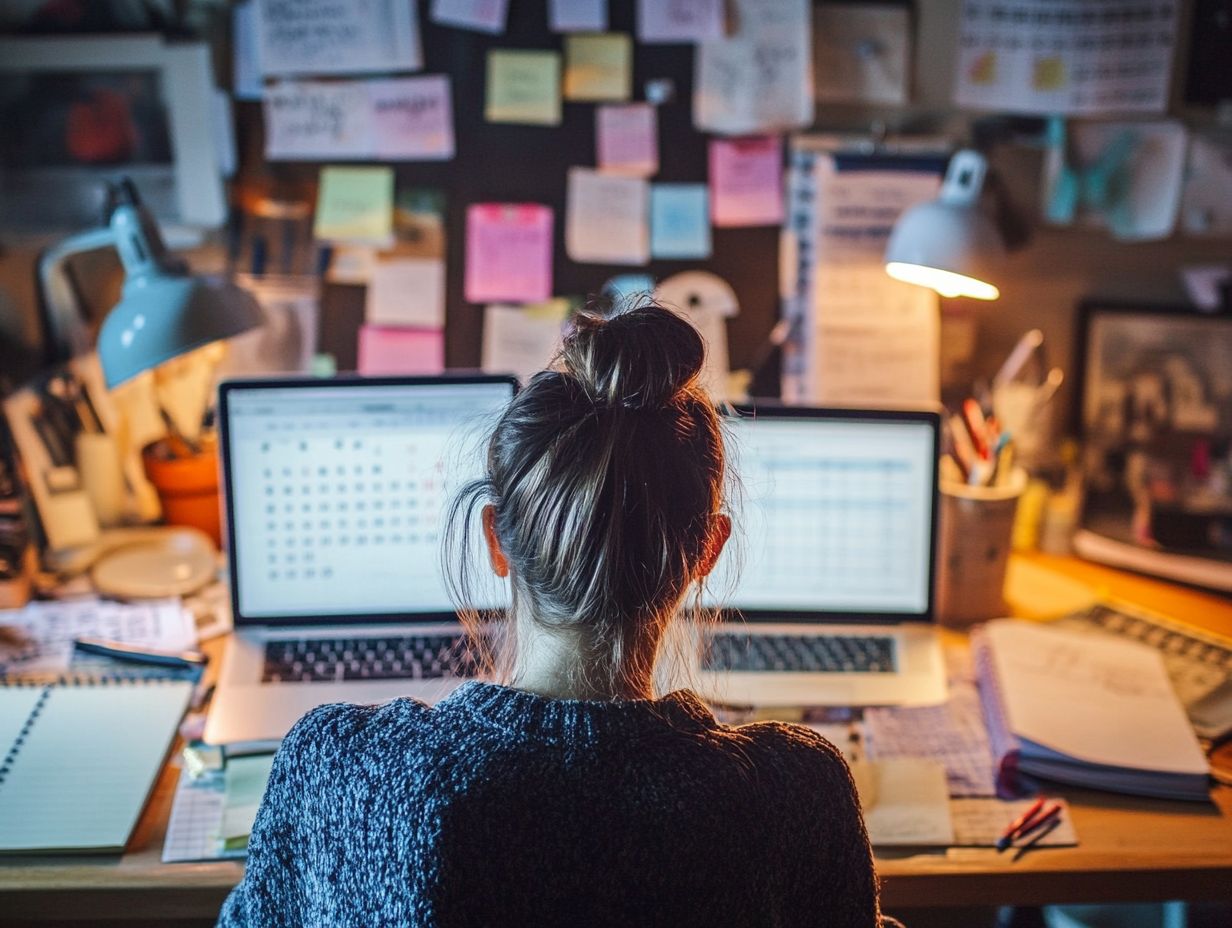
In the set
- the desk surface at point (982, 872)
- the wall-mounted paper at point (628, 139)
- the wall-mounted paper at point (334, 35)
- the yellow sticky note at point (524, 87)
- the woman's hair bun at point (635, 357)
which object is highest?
the wall-mounted paper at point (334, 35)

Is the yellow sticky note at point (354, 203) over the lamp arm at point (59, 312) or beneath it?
over

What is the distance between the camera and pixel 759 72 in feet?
4.98

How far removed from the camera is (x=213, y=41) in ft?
4.91

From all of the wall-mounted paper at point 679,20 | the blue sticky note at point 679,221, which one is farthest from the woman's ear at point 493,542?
the wall-mounted paper at point 679,20

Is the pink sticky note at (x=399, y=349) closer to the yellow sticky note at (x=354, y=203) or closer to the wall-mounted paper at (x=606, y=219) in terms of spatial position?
the yellow sticky note at (x=354, y=203)

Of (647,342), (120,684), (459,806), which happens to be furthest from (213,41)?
(459,806)

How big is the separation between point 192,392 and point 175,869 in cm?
80

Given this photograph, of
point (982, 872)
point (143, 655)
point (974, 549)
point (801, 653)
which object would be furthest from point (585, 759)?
point (974, 549)

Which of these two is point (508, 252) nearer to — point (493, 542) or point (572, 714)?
point (493, 542)

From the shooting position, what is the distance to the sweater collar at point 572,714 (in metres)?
0.74

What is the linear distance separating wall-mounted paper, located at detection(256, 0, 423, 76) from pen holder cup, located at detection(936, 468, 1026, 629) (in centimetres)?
94

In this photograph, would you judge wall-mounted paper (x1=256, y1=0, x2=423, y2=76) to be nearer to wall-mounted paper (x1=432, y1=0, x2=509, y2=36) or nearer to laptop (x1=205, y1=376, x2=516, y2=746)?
wall-mounted paper (x1=432, y1=0, x2=509, y2=36)

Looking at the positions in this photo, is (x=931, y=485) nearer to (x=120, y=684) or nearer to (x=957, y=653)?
(x=957, y=653)

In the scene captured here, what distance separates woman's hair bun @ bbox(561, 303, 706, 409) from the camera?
77 centimetres
